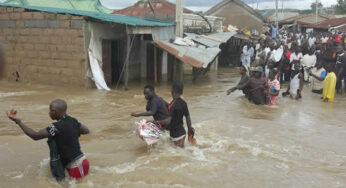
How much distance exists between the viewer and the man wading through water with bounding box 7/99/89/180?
3.76 m

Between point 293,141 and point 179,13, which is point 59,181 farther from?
point 179,13

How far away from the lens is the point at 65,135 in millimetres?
3848

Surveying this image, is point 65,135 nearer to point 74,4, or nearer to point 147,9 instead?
point 74,4

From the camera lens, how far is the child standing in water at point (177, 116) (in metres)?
5.04

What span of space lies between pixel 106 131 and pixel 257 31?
24.4 metres

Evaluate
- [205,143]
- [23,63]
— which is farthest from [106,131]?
[23,63]

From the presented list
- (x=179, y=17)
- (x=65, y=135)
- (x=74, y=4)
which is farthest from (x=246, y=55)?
(x=65, y=135)

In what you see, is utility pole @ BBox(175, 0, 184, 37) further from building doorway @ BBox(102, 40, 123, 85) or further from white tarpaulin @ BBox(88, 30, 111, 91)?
white tarpaulin @ BBox(88, 30, 111, 91)

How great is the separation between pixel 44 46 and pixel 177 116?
26.8 feet

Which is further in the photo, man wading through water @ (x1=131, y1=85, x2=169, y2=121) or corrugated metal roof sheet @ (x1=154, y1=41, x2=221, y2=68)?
corrugated metal roof sheet @ (x1=154, y1=41, x2=221, y2=68)

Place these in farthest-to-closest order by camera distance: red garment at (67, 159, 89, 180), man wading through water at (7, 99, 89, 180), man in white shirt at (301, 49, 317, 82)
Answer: man in white shirt at (301, 49, 317, 82) < red garment at (67, 159, 89, 180) < man wading through water at (7, 99, 89, 180)

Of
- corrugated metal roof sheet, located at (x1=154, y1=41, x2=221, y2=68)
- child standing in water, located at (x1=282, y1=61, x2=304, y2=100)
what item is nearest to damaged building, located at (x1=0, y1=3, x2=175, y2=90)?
corrugated metal roof sheet, located at (x1=154, y1=41, x2=221, y2=68)

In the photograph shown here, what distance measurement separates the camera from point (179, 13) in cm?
1321

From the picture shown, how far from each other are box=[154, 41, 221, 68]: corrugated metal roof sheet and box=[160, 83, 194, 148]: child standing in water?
6.25m
